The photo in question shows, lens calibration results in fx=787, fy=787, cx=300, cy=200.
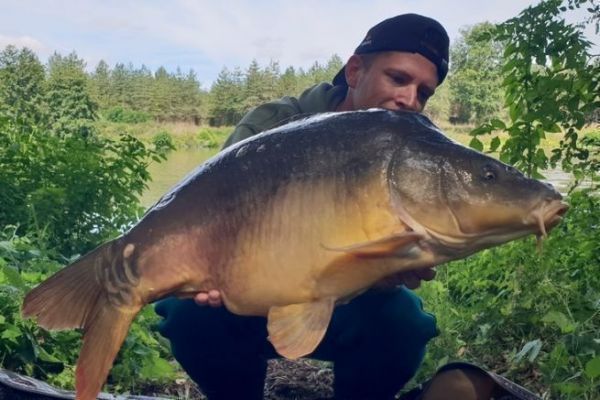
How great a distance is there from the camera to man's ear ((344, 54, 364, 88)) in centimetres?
194

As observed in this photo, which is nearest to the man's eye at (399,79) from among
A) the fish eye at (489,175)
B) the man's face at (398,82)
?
the man's face at (398,82)

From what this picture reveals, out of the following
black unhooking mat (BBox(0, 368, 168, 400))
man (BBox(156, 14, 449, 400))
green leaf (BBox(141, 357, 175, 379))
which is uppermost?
man (BBox(156, 14, 449, 400))

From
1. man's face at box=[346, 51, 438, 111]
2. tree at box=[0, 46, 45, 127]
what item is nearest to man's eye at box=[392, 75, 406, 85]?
man's face at box=[346, 51, 438, 111]

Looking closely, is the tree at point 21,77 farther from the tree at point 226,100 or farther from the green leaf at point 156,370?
the green leaf at point 156,370

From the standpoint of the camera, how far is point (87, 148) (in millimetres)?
3744

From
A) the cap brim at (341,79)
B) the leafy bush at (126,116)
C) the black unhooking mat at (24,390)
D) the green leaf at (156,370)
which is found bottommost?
the green leaf at (156,370)

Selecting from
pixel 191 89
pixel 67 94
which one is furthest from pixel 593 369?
pixel 191 89

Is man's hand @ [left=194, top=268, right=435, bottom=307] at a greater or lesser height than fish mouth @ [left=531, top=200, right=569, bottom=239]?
lesser

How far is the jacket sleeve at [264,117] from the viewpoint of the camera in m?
1.94

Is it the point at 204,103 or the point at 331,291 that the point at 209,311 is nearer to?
the point at 331,291

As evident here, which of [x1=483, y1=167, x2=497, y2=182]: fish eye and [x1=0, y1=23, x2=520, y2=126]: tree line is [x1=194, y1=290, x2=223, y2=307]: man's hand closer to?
[x1=483, y1=167, x2=497, y2=182]: fish eye

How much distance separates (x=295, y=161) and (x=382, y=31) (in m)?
0.67

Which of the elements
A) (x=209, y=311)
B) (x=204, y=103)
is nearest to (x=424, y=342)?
(x=209, y=311)

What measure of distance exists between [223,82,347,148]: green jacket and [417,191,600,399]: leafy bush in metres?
0.71
